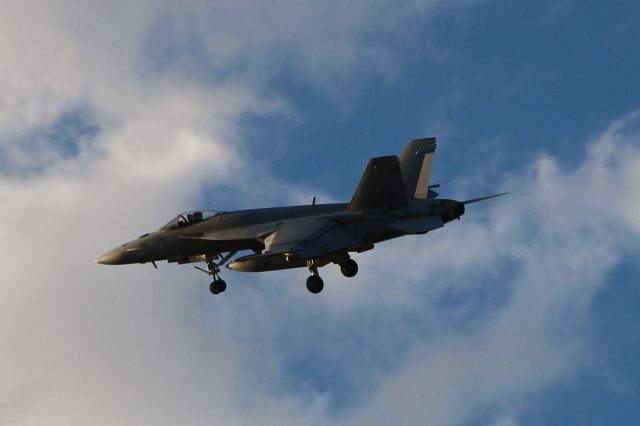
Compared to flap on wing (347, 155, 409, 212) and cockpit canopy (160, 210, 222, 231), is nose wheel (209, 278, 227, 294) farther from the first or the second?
flap on wing (347, 155, 409, 212)

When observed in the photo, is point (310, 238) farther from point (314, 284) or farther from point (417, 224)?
point (417, 224)

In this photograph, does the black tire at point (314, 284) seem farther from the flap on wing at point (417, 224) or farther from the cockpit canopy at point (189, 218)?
the cockpit canopy at point (189, 218)

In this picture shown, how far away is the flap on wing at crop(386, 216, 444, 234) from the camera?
37688mm

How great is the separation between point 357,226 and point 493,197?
16.0 feet

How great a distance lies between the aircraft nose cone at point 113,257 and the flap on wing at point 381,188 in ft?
29.2

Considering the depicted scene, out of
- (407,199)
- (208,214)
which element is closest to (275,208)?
→ (208,214)

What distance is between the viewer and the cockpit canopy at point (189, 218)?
4188cm

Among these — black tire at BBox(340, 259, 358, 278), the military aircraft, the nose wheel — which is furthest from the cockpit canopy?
black tire at BBox(340, 259, 358, 278)

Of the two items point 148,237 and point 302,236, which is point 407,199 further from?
point 148,237

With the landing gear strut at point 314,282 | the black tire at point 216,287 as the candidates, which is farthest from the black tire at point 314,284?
the black tire at point 216,287

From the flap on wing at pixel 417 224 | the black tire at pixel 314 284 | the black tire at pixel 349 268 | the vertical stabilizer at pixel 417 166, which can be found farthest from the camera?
the vertical stabilizer at pixel 417 166

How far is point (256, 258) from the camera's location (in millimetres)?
36812

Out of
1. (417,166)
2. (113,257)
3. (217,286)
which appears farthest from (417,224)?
(113,257)

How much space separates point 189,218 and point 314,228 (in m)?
5.75
